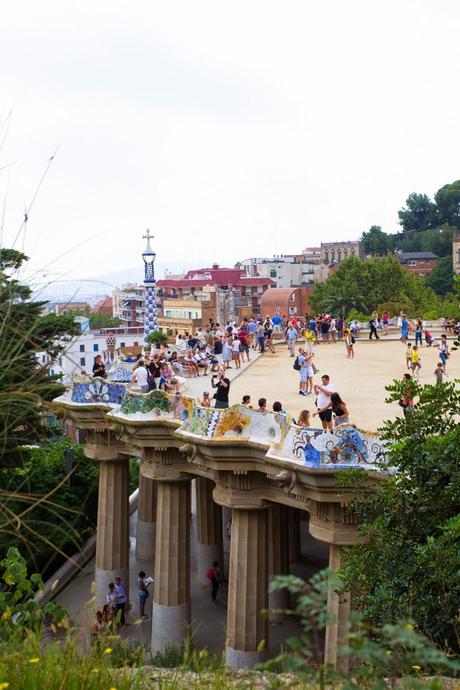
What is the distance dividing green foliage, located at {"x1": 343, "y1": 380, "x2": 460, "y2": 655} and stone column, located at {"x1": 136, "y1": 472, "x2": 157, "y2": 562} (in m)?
19.2

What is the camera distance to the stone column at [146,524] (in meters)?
29.7

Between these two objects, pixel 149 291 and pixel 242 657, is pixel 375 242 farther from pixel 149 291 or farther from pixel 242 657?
pixel 242 657

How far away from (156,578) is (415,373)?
10074 mm

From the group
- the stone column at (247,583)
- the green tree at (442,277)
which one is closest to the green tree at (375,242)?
the green tree at (442,277)

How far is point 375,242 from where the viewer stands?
523ft

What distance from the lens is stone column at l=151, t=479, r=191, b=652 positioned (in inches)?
840

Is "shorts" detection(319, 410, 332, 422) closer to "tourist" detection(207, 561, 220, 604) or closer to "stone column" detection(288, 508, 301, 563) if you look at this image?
"tourist" detection(207, 561, 220, 604)

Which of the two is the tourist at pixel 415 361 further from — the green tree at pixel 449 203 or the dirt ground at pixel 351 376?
the green tree at pixel 449 203

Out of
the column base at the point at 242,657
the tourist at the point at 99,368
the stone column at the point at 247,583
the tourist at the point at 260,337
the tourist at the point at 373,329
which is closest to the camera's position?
the column base at the point at 242,657

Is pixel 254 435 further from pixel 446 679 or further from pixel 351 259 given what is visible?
pixel 351 259

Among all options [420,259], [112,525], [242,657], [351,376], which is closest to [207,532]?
[112,525]

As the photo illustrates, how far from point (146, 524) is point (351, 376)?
789 cm

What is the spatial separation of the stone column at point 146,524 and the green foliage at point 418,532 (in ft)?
62.9

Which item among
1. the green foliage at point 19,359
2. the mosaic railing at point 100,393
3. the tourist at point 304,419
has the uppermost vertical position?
the green foliage at point 19,359
